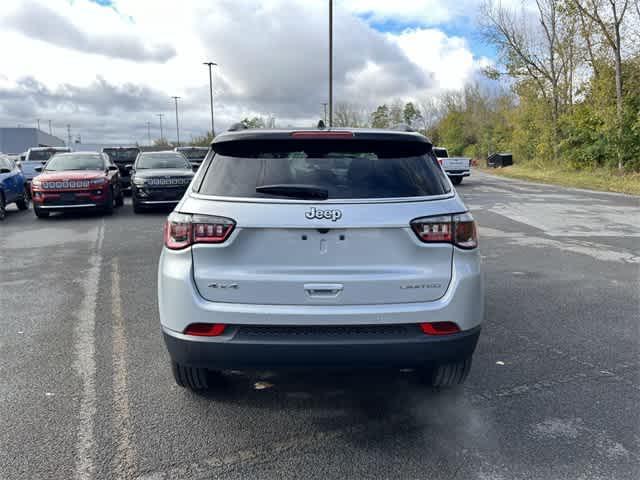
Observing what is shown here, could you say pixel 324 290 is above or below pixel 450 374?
above

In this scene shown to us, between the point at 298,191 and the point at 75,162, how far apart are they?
45.7 ft

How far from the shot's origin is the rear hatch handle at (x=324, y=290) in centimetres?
293

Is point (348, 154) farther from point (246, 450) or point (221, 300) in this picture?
point (246, 450)

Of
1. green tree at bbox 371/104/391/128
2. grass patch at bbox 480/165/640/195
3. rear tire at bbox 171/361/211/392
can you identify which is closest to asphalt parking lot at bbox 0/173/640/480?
rear tire at bbox 171/361/211/392

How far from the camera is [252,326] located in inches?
116

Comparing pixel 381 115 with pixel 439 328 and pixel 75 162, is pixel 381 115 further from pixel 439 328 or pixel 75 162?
pixel 439 328

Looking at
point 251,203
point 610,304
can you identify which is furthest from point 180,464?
point 610,304

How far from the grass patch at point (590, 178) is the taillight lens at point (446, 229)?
20.9 meters

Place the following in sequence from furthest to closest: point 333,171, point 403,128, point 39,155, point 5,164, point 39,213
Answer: point 39,155 < point 5,164 < point 39,213 < point 403,128 < point 333,171

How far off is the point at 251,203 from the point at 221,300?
0.56m

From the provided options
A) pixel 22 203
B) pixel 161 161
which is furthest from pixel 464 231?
pixel 22 203

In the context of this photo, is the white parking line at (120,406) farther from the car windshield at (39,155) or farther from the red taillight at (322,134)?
the car windshield at (39,155)

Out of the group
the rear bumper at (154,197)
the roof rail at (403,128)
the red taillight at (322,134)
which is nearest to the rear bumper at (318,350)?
the red taillight at (322,134)

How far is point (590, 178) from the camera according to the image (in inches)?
1112
